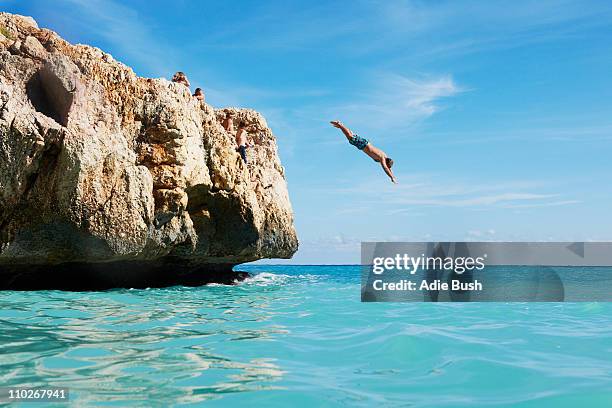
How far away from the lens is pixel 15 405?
471cm

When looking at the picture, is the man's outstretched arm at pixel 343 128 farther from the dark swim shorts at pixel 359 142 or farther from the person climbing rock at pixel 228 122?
the person climbing rock at pixel 228 122

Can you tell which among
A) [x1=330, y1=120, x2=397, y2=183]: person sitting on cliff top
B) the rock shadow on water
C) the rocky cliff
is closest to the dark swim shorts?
[x1=330, y1=120, x2=397, y2=183]: person sitting on cliff top

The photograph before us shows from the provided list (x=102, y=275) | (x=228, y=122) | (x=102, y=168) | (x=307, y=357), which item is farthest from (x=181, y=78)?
(x=307, y=357)

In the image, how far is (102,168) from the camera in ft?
52.3

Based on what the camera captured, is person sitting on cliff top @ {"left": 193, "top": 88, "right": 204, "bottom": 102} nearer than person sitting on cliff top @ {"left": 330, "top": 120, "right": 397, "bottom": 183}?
No

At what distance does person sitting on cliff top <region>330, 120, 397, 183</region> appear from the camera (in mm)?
12224

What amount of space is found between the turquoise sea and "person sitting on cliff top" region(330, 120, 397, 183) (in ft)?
10.6

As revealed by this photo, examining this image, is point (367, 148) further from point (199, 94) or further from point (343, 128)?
point (199, 94)

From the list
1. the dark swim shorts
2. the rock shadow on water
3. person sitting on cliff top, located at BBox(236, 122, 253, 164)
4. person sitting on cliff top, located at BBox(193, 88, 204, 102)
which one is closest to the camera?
the dark swim shorts

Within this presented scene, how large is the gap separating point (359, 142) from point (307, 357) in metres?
6.90

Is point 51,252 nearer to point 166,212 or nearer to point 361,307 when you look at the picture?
point 166,212

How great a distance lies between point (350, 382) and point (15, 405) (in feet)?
10.1

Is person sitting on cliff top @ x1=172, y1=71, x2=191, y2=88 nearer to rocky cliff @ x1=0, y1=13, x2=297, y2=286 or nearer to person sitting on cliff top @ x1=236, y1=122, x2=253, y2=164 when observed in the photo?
rocky cliff @ x1=0, y1=13, x2=297, y2=286

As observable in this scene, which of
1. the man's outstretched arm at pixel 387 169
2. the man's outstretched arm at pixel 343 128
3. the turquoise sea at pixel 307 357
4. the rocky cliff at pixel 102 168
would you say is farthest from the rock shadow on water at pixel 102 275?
the man's outstretched arm at pixel 387 169
